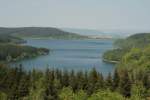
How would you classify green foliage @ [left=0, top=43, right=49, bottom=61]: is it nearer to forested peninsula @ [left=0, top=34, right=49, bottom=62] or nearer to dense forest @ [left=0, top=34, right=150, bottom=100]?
forested peninsula @ [left=0, top=34, right=49, bottom=62]

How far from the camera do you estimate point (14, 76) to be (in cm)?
4106

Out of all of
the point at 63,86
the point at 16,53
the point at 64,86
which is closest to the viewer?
the point at 64,86

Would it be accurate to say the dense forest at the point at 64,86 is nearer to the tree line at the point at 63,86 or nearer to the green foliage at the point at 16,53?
the tree line at the point at 63,86

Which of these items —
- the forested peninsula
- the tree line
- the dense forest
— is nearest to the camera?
the dense forest

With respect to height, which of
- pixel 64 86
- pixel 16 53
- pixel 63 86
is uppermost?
pixel 64 86

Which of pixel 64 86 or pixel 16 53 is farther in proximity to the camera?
pixel 16 53

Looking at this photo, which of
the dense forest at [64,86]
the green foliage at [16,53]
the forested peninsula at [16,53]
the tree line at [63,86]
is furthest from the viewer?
the green foliage at [16,53]

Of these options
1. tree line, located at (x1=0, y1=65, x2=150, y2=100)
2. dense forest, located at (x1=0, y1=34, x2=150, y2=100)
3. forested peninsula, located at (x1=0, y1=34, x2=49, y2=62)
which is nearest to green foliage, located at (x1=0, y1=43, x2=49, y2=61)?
forested peninsula, located at (x1=0, y1=34, x2=49, y2=62)

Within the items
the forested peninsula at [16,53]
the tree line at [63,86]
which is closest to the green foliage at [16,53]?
the forested peninsula at [16,53]

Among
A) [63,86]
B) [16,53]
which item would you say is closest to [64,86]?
[63,86]

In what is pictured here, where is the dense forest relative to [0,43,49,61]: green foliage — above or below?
above

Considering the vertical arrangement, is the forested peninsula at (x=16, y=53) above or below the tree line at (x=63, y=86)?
below

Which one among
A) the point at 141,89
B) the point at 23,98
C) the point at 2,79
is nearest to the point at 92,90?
the point at 141,89

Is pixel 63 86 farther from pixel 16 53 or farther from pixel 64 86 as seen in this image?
pixel 16 53
